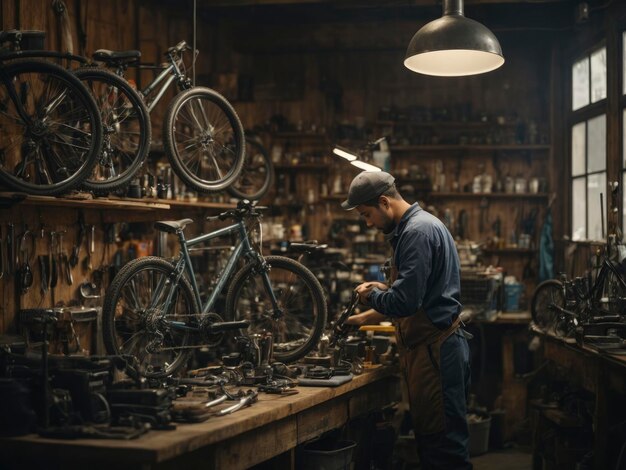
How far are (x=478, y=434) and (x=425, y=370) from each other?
2753mm

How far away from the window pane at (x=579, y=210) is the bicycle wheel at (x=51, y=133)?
14.6 ft

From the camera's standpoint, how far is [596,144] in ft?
23.7

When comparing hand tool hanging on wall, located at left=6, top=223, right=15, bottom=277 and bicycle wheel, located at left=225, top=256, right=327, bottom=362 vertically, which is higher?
hand tool hanging on wall, located at left=6, top=223, right=15, bottom=277

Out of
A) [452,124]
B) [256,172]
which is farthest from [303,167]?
[452,124]

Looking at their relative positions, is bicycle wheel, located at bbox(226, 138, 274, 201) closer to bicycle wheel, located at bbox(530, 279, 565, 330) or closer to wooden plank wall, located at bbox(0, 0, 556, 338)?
wooden plank wall, located at bbox(0, 0, 556, 338)

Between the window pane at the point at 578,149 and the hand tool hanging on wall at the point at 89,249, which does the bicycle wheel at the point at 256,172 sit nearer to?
the hand tool hanging on wall at the point at 89,249

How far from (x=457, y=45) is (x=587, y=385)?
2219 millimetres

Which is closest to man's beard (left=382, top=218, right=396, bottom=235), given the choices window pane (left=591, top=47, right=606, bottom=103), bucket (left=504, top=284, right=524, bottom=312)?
window pane (left=591, top=47, right=606, bottom=103)

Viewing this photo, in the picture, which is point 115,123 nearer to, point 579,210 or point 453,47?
point 453,47

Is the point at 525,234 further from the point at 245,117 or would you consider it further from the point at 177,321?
the point at 177,321

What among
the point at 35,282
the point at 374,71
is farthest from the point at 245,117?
the point at 35,282

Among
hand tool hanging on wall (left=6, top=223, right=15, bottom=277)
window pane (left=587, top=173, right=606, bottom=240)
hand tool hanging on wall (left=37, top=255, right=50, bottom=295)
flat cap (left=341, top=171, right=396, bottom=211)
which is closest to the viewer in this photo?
flat cap (left=341, top=171, right=396, bottom=211)

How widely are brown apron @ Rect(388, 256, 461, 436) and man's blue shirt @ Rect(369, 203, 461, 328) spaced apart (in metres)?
0.06

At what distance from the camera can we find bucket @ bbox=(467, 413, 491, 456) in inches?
271
